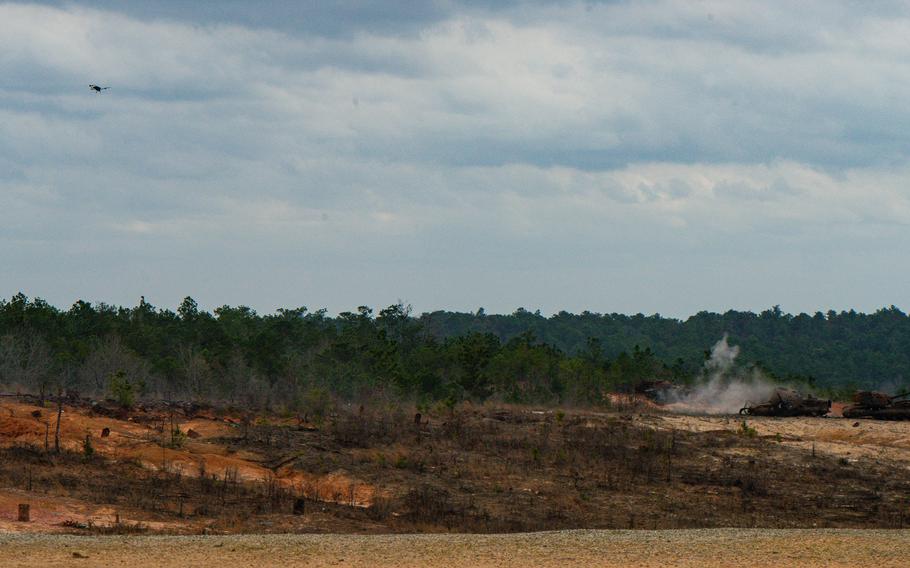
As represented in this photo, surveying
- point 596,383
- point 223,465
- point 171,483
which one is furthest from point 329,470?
point 596,383

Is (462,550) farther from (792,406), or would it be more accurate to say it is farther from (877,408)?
(877,408)

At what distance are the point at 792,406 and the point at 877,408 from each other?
355cm

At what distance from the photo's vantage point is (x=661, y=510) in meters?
27.9

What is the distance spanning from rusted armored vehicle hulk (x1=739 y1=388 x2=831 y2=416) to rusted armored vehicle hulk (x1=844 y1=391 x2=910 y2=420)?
1127 millimetres

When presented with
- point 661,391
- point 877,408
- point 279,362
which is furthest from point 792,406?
point 279,362

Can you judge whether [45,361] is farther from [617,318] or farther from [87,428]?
[617,318]

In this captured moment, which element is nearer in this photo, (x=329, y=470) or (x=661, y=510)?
(x=661, y=510)

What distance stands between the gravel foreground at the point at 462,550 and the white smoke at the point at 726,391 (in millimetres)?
35706

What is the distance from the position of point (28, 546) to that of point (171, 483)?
9.21 metres

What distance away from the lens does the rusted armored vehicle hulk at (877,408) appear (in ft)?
162

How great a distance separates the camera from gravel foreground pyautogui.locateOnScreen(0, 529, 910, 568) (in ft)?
58.9

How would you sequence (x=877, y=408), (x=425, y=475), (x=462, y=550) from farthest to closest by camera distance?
1. (x=877, y=408)
2. (x=425, y=475)
3. (x=462, y=550)

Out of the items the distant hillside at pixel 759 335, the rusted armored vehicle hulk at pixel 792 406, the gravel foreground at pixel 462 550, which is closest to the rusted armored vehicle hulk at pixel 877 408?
the rusted armored vehicle hulk at pixel 792 406

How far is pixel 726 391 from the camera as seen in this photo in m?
63.0
